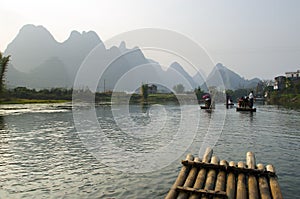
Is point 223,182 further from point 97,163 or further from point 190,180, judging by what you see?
point 97,163

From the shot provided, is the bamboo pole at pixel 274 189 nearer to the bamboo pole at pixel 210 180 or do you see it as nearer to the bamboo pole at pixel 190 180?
the bamboo pole at pixel 210 180

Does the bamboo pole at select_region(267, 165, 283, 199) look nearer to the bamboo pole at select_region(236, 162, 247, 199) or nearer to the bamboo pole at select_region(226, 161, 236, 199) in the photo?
the bamboo pole at select_region(236, 162, 247, 199)

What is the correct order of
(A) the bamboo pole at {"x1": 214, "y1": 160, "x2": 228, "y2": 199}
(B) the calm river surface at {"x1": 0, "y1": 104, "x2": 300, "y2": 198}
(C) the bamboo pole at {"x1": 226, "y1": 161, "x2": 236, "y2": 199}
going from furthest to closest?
(B) the calm river surface at {"x1": 0, "y1": 104, "x2": 300, "y2": 198} → (A) the bamboo pole at {"x1": 214, "y1": 160, "x2": 228, "y2": 199} → (C) the bamboo pole at {"x1": 226, "y1": 161, "x2": 236, "y2": 199}

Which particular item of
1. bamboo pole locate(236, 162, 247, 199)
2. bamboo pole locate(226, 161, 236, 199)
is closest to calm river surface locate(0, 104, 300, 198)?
bamboo pole locate(236, 162, 247, 199)

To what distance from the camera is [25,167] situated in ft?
40.8

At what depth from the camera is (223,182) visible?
855cm

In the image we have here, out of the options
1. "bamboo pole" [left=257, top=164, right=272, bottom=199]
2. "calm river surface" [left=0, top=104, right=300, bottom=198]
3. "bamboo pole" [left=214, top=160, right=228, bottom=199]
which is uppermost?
"bamboo pole" [left=214, top=160, right=228, bottom=199]

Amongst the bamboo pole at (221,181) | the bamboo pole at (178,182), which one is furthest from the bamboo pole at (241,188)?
the bamboo pole at (178,182)

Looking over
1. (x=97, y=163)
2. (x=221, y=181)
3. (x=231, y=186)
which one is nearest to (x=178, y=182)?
(x=221, y=181)

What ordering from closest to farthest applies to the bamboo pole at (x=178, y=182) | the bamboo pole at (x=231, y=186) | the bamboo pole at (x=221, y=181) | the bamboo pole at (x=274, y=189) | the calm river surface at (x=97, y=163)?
the bamboo pole at (x=178, y=182) → the bamboo pole at (x=274, y=189) → the bamboo pole at (x=231, y=186) → the bamboo pole at (x=221, y=181) → the calm river surface at (x=97, y=163)

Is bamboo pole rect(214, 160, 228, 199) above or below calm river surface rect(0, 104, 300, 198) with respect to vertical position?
above

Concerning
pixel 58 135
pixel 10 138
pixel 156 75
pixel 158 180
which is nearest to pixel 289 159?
pixel 158 180

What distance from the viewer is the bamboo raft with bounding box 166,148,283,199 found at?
7531 mm

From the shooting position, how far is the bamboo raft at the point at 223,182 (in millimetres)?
7531
